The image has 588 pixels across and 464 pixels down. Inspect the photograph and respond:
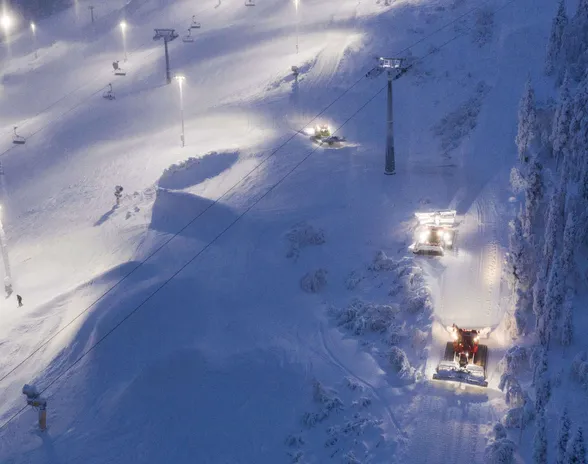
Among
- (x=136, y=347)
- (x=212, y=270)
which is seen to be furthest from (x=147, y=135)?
(x=136, y=347)

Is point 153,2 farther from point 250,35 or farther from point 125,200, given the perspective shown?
point 125,200

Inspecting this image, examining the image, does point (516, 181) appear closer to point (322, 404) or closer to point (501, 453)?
point (322, 404)

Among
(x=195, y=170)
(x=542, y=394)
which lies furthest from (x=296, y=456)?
(x=195, y=170)

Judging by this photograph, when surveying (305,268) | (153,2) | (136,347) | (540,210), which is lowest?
(136,347)

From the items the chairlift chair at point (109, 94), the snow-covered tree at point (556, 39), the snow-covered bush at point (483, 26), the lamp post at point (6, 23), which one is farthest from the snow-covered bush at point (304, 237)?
the lamp post at point (6, 23)

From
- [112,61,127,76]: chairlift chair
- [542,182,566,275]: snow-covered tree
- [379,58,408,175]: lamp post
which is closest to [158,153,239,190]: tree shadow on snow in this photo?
[379,58,408,175]: lamp post
